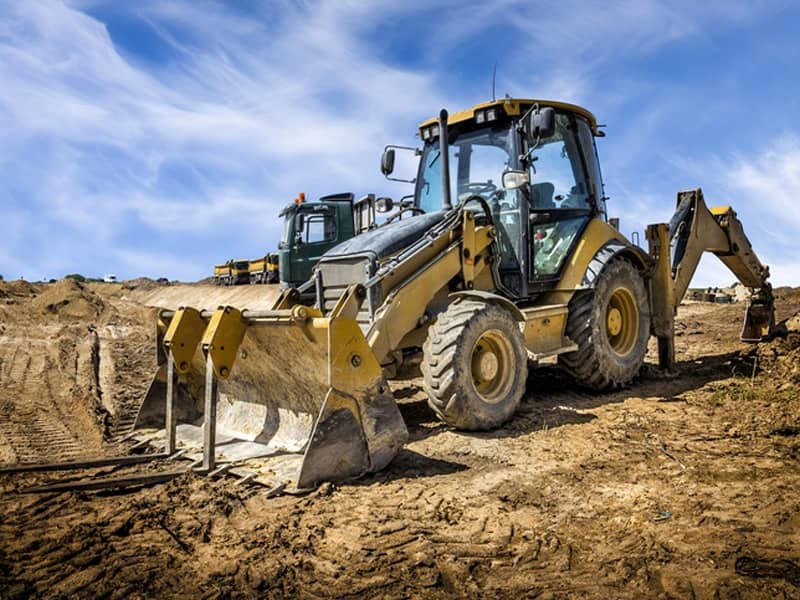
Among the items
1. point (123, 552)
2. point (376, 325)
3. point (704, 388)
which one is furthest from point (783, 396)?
point (123, 552)

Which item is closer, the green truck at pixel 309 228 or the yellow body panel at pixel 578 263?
the yellow body panel at pixel 578 263

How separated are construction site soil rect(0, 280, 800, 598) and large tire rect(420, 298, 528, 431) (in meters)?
0.26

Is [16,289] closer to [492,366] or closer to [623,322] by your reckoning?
[623,322]

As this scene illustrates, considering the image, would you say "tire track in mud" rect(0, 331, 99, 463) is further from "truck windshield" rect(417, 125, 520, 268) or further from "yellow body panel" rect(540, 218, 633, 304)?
"yellow body panel" rect(540, 218, 633, 304)

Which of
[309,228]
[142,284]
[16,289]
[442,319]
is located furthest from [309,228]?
[142,284]

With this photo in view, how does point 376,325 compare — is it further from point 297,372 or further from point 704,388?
point 704,388

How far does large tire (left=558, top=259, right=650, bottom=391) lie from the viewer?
23.9ft

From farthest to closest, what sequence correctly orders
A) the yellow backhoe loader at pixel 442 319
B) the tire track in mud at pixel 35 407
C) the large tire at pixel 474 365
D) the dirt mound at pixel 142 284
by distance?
1. the dirt mound at pixel 142 284
2. the tire track in mud at pixel 35 407
3. the large tire at pixel 474 365
4. the yellow backhoe loader at pixel 442 319

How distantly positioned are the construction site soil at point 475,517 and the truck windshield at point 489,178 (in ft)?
6.13

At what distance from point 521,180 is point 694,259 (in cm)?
440

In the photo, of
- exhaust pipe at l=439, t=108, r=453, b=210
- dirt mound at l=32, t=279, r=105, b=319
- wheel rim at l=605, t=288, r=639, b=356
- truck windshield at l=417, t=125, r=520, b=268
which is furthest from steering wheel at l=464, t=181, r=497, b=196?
dirt mound at l=32, t=279, r=105, b=319

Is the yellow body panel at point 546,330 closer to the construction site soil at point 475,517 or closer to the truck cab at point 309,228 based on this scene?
the construction site soil at point 475,517

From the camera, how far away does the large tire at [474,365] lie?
5.48m

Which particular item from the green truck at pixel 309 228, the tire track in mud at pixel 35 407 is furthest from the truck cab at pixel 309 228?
the tire track in mud at pixel 35 407
